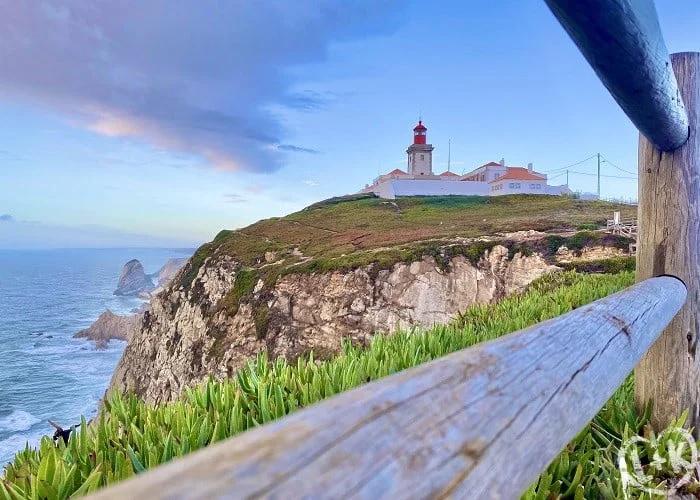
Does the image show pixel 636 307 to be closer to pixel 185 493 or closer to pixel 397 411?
pixel 397 411

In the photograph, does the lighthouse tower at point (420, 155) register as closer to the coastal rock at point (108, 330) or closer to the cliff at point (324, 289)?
the cliff at point (324, 289)

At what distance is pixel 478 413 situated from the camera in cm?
49

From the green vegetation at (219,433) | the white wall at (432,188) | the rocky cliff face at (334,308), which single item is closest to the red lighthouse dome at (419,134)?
the white wall at (432,188)

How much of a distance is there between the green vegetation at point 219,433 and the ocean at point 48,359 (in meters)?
1.31

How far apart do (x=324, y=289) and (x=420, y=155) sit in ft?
106

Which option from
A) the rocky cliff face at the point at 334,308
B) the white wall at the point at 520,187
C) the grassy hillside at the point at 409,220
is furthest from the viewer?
the white wall at the point at 520,187

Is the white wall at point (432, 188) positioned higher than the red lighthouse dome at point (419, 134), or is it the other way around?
the red lighthouse dome at point (419, 134)

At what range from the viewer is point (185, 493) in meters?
0.29

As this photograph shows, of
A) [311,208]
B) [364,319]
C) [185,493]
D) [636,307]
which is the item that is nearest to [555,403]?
[185,493]

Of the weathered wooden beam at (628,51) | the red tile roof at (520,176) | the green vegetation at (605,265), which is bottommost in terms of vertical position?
the green vegetation at (605,265)

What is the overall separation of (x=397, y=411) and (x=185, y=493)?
0.20m

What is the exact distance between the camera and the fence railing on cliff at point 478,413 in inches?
13.1

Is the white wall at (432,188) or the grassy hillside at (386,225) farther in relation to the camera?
the white wall at (432,188)

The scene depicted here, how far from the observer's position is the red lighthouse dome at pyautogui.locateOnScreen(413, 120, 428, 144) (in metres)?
47.2
